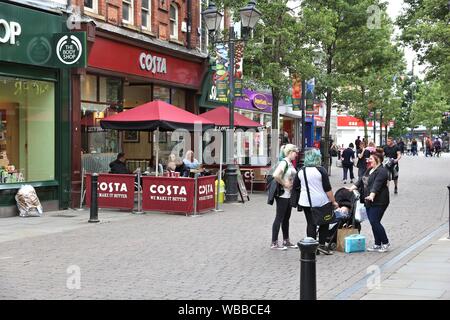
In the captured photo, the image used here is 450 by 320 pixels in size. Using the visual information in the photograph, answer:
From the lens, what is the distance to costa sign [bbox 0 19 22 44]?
1321cm

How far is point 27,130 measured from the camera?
14.9m

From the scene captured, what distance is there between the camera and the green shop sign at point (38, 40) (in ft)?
43.9

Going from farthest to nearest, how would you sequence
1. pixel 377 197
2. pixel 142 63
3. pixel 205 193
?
pixel 142 63 < pixel 205 193 < pixel 377 197

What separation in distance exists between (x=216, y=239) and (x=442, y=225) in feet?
16.2

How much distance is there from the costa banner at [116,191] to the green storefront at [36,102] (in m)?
1.08

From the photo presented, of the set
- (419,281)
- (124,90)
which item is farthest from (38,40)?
(419,281)

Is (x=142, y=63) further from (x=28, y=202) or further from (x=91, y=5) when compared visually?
(x=28, y=202)

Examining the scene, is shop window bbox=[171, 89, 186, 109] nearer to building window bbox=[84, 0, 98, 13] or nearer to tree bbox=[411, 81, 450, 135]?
building window bbox=[84, 0, 98, 13]

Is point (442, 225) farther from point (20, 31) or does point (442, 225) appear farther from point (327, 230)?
point (20, 31)

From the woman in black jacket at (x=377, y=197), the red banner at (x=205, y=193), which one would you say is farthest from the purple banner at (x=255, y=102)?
the woman in black jacket at (x=377, y=197)

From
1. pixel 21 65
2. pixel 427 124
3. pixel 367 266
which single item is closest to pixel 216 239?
pixel 367 266

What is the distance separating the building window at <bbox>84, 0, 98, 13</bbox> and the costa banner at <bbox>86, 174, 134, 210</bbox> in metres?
4.62

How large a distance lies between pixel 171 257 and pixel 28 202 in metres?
6.08

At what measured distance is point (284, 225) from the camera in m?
9.80
